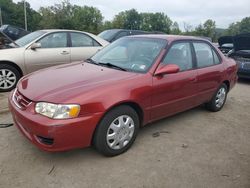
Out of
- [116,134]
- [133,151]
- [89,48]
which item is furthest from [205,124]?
[89,48]

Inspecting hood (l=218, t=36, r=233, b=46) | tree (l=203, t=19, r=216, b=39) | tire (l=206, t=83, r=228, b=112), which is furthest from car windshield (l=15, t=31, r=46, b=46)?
tree (l=203, t=19, r=216, b=39)

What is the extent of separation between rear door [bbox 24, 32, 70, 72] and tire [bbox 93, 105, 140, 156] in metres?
3.62

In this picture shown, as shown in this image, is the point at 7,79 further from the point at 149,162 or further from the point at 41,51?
the point at 149,162

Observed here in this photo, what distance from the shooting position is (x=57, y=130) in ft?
9.68

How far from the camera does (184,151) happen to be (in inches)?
149

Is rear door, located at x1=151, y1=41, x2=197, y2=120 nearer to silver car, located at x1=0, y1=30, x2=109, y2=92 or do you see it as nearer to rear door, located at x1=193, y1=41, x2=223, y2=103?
rear door, located at x1=193, y1=41, x2=223, y2=103

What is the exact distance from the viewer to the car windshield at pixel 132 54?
13.0ft

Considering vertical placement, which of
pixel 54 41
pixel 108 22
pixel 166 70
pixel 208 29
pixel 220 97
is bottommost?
pixel 220 97

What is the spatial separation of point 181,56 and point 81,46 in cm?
353

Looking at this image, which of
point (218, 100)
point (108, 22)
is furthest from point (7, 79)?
point (108, 22)

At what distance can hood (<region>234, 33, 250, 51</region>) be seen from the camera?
8297 mm

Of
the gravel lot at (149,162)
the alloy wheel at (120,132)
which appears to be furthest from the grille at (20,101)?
the alloy wheel at (120,132)

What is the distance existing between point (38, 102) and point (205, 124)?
9.81 feet

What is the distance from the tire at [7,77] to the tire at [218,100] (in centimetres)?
422
